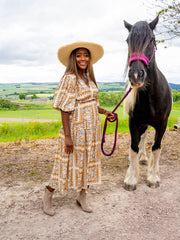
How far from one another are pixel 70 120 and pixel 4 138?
5000mm

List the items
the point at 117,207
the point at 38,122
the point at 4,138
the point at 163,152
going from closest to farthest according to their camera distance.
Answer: the point at 117,207 → the point at 163,152 → the point at 4,138 → the point at 38,122

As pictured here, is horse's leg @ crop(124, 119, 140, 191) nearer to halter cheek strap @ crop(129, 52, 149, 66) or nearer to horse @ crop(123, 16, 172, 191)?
horse @ crop(123, 16, 172, 191)

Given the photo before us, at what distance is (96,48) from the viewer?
247 centimetres

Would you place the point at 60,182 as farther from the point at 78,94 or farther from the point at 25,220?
the point at 78,94

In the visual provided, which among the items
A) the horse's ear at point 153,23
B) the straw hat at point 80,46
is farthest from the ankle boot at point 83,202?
the horse's ear at point 153,23

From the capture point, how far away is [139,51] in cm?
247

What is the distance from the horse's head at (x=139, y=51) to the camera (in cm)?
233

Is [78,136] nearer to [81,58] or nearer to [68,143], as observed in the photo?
[68,143]

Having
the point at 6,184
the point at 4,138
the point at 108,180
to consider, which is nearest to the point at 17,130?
the point at 4,138

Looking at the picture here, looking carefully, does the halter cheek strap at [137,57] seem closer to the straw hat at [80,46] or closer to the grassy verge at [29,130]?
the straw hat at [80,46]

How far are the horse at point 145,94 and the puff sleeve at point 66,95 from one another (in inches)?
25.8

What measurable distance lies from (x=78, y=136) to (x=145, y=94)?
4.12 ft

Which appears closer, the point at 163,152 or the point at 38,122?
the point at 163,152

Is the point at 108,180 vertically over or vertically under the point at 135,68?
under
